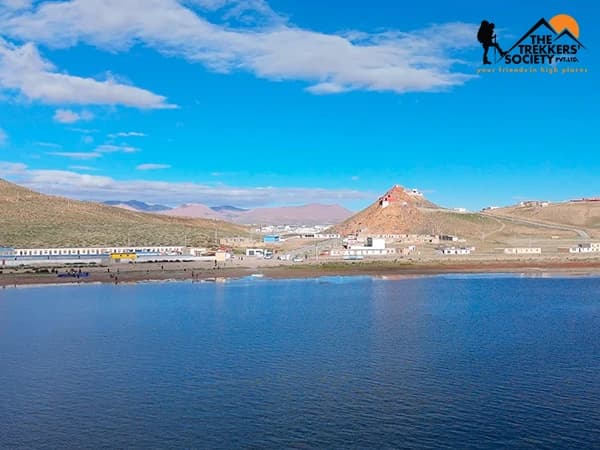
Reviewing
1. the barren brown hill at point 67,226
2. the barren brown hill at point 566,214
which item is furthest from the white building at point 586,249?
the barren brown hill at point 67,226

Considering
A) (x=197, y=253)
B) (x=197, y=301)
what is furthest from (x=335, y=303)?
(x=197, y=253)

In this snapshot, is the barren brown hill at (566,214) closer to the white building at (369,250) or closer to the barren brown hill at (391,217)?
the barren brown hill at (391,217)

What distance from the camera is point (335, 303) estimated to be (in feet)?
166

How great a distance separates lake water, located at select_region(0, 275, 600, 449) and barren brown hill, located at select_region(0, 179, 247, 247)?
64.3m

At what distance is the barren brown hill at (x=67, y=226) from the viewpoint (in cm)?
11175

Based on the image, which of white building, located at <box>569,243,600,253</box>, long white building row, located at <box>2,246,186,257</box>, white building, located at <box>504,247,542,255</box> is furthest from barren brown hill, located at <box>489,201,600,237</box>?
long white building row, located at <box>2,246,186,257</box>

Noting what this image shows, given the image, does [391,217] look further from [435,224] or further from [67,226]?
[67,226]

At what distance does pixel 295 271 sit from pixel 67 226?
63.7 m

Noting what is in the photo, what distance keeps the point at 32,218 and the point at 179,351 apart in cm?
10788

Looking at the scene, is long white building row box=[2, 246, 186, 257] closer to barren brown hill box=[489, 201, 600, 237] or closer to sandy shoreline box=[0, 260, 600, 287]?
sandy shoreline box=[0, 260, 600, 287]

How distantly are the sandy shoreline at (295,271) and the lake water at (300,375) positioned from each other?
20827 millimetres

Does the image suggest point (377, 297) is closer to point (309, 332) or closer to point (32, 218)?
point (309, 332)

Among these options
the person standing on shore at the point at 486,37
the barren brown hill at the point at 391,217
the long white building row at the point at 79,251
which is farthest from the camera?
the barren brown hill at the point at 391,217

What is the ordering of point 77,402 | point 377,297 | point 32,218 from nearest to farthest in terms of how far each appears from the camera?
point 77,402 < point 377,297 < point 32,218
